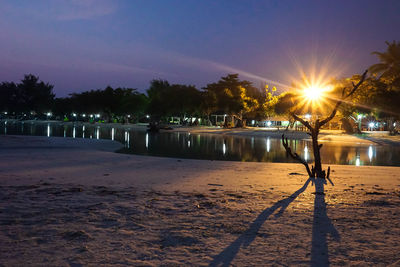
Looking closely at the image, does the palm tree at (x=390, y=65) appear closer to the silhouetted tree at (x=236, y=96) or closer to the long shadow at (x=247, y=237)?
the long shadow at (x=247, y=237)

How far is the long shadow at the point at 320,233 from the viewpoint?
15.4 ft

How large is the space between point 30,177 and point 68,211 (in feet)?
15.8

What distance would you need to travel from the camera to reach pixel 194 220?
6.36m

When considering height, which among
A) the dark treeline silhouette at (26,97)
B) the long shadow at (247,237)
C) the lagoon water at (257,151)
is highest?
the dark treeline silhouette at (26,97)

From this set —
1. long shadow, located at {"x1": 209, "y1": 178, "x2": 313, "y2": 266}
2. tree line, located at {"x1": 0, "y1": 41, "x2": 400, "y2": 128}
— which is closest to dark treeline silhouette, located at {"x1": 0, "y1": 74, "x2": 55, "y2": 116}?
tree line, located at {"x1": 0, "y1": 41, "x2": 400, "y2": 128}

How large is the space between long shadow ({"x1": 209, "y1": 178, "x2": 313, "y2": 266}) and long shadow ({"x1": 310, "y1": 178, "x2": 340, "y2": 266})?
2.25ft

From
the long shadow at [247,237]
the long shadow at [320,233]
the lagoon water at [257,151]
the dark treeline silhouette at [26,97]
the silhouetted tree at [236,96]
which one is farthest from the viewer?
the dark treeline silhouette at [26,97]

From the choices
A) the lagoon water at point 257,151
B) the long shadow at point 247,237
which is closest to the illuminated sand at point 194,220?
the long shadow at point 247,237

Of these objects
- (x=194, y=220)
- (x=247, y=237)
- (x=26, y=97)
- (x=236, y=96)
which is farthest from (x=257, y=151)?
(x=26, y=97)

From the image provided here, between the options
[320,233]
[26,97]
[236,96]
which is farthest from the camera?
[26,97]

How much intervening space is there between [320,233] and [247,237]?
1.27 metres

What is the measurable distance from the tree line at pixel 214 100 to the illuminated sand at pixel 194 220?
16.2 ft

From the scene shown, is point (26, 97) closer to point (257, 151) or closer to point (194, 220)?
point (257, 151)

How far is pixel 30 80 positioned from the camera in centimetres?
14325
